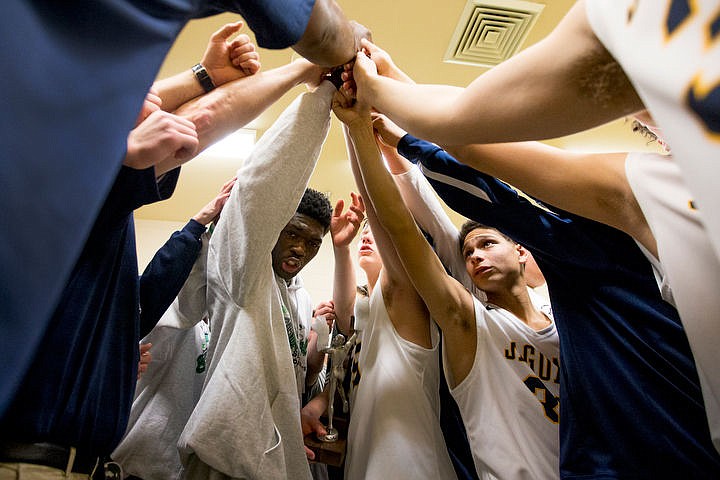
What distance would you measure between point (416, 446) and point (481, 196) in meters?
0.65

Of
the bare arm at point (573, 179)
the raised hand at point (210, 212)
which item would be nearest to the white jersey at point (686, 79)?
the bare arm at point (573, 179)

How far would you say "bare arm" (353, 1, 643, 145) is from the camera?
0.53 meters

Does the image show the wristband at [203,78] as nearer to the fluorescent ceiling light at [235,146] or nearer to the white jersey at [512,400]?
the white jersey at [512,400]

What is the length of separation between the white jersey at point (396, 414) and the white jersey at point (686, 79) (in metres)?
0.98

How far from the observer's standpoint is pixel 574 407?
3.05 ft

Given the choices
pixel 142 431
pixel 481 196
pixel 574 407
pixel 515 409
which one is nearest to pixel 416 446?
pixel 515 409

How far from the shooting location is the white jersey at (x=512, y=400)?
1.10 metres

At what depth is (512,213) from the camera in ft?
3.30

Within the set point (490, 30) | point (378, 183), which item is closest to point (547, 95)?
point (378, 183)

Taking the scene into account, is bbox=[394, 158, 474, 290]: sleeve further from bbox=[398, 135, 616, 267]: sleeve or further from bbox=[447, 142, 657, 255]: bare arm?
bbox=[447, 142, 657, 255]: bare arm

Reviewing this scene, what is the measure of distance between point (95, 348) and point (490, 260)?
3.81ft

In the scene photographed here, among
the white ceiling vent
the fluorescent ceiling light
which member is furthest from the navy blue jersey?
the fluorescent ceiling light

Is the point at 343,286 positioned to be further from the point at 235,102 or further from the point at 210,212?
the point at 235,102

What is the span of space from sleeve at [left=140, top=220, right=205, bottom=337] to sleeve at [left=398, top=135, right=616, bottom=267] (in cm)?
66
